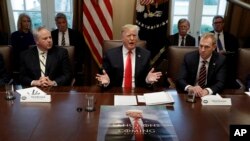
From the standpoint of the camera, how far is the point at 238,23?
14.1ft

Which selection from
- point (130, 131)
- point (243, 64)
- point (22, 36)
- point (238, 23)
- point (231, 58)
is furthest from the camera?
point (238, 23)

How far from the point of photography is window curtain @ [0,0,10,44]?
403 centimetres

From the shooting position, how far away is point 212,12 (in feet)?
14.7

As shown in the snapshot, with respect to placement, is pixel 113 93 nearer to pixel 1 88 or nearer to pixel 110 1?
pixel 1 88

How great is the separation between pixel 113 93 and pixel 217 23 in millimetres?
2492

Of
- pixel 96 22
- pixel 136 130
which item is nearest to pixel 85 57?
pixel 96 22

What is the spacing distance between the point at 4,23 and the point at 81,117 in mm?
2902

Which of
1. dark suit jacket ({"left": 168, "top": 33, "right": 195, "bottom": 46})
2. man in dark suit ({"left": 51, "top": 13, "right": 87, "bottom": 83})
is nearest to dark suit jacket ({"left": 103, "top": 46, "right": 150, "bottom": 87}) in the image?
man in dark suit ({"left": 51, "top": 13, "right": 87, "bottom": 83})

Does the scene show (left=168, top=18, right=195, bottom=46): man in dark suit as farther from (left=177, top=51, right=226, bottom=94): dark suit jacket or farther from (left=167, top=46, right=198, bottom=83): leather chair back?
(left=177, top=51, right=226, bottom=94): dark suit jacket

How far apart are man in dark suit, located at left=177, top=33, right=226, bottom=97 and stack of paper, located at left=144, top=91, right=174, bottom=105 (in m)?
0.49

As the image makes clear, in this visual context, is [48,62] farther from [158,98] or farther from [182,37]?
[182,37]

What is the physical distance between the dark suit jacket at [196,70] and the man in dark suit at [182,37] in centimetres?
126

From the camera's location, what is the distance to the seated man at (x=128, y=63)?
8.93 feet

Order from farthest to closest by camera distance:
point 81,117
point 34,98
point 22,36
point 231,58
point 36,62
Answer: point 22,36 → point 231,58 → point 36,62 → point 34,98 → point 81,117
